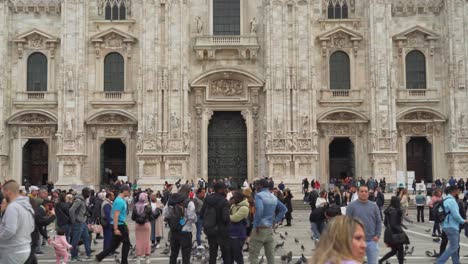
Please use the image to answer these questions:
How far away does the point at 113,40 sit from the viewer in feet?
126

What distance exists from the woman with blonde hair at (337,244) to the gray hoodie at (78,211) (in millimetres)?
11625

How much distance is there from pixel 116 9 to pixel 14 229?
32.8 meters

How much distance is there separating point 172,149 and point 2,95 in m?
10.6

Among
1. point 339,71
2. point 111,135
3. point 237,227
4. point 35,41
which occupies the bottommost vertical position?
point 237,227

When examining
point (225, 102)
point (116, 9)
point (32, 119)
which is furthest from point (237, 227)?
point (116, 9)

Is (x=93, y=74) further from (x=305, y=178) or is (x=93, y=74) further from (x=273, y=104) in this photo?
(x=305, y=178)

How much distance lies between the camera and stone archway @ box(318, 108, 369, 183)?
37656 mm

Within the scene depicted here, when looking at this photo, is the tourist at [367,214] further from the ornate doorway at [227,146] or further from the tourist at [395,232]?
the ornate doorway at [227,146]

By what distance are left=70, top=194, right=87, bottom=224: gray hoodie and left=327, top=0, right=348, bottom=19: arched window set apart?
26876 mm

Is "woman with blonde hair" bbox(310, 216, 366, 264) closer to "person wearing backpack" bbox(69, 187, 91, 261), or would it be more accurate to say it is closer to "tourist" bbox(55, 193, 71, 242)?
"person wearing backpack" bbox(69, 187, 91, 261)

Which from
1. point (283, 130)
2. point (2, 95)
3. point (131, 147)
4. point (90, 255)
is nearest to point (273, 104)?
point (283, 130)

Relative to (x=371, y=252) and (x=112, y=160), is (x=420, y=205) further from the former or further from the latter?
(x=112, y=160)

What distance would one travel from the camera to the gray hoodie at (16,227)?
303 inches

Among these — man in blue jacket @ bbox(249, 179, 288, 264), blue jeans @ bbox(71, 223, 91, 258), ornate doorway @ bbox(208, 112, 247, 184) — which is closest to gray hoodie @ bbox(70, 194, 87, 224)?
blue jeans @ bbox(71, 223, 91, 258)
